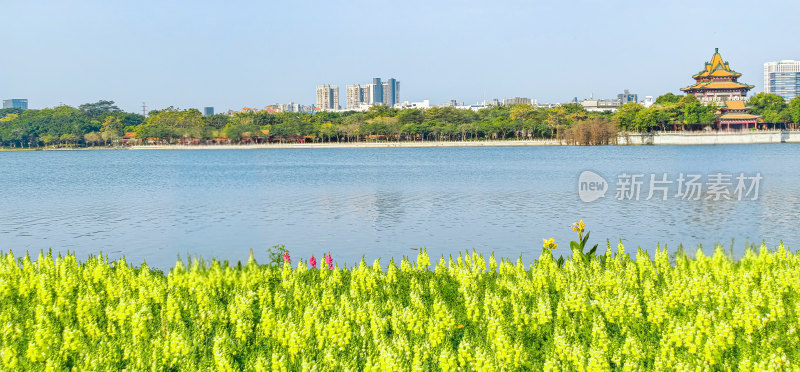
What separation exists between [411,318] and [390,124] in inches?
4623

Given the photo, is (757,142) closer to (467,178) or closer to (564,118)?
(564,118)

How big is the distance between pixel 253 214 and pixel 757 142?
324 ft

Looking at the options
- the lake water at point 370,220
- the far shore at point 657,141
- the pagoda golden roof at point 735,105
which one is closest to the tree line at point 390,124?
the far shore at point 657,141

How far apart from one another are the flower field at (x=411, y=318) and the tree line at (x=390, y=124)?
101122 mm

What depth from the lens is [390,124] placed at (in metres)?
124

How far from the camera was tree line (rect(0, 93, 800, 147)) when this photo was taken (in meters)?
108

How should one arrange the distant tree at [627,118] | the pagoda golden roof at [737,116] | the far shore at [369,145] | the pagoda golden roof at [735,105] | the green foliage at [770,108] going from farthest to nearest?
the far shore at [369,145] → the green foliage at [770,108] → the distant tree at [627,118] → the pagoda golden roof at [735,105] → the pagoda golden roof at [737,116]

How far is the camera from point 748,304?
6.89m

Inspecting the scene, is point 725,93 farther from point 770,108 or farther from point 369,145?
point 369,145

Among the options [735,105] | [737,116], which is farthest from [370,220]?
[735,105]

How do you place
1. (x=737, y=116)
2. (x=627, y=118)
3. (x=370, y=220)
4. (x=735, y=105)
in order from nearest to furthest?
1. (x=370, y=220)
2. (x=737, y=116)
3. (x=735, y=105)
4. (x=627, y=118)

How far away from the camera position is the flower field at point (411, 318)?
6027mm

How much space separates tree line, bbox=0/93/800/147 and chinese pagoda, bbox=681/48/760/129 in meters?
2.75

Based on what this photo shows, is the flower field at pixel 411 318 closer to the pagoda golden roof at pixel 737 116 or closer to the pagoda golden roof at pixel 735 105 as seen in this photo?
the pagoda golden roof at pixel 737 116
